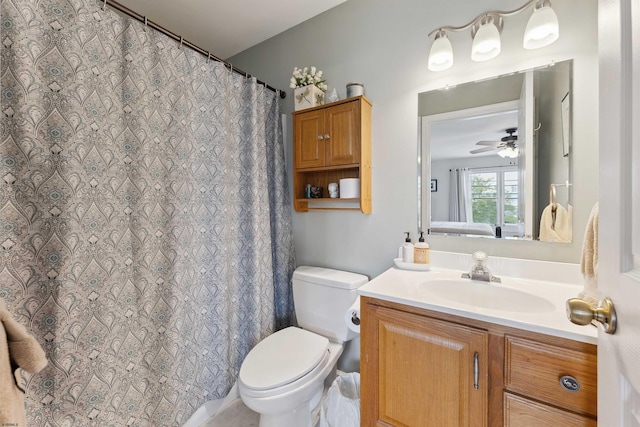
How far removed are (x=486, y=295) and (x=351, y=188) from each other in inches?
32.6

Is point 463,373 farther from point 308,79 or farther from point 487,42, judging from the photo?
point 308,79

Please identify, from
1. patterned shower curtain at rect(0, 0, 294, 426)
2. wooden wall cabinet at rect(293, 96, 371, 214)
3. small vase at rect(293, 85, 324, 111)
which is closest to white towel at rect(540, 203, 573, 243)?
wooden wall cabinet at rect(293, 96, 371, 214)

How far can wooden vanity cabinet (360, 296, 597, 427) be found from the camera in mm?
717

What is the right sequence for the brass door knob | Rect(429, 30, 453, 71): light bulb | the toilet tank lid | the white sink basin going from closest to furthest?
the brass door knob < the white sink basin < Rect(429, 30, 453, 71): light bulb < the toilet tank lid

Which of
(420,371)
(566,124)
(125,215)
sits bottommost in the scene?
(420,371)

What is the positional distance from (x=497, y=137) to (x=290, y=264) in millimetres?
1417

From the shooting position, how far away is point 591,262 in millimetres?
815

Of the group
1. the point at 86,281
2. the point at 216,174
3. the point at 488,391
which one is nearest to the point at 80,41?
the point at 216,174

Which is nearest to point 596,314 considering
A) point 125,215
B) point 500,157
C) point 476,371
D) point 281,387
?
point 476,371

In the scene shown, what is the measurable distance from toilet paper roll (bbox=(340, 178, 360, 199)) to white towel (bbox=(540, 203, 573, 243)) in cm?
86

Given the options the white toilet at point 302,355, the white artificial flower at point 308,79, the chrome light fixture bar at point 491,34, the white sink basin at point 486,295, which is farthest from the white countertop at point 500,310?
the white artificial flower at point 308,79

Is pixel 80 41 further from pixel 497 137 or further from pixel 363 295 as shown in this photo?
pixel 497 137

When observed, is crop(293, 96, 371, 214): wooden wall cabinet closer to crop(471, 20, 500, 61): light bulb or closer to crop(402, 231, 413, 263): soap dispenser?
crop(402, 231, 413, 263): soap dispenser

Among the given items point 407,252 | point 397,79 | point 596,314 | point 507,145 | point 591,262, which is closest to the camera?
point 596,314
